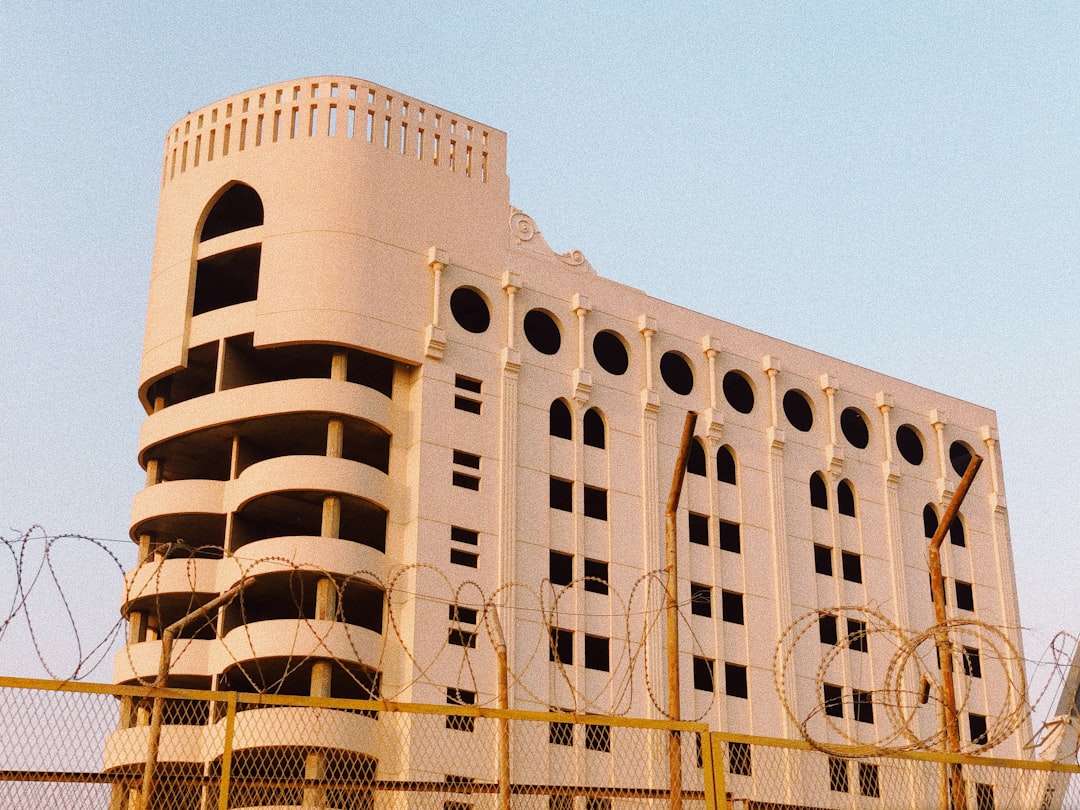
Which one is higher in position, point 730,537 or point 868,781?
point 730,537

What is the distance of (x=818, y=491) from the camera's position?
2248 inches

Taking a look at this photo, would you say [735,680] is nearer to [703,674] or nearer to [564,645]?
[703,674]

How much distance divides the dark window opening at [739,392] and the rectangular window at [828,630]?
310 inches

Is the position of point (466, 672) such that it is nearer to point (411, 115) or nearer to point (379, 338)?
point (379, 338)

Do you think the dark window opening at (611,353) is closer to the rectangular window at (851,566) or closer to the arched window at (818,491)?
the arched window at (818,491)

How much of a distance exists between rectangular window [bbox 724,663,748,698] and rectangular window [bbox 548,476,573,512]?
7.42 metres

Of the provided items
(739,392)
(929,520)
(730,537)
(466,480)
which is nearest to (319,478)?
(466,480)

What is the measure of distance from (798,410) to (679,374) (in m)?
5.59

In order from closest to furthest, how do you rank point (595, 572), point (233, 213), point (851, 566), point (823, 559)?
point (595, 572) → point (233, 213) → point (823, 559) → point (851, 566)

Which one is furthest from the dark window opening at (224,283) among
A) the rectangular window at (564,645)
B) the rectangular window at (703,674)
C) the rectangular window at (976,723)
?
the rectangular window at (976,723)

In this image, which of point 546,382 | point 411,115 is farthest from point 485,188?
point 546,382

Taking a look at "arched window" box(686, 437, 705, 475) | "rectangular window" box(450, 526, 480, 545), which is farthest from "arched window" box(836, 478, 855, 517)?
"rectangular window" box(450, 526, 480, 545)

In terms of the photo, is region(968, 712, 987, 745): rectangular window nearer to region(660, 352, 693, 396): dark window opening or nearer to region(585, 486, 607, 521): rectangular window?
region(660, 352, 693, 396): dark window opening

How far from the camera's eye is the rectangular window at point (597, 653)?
48062 mm
